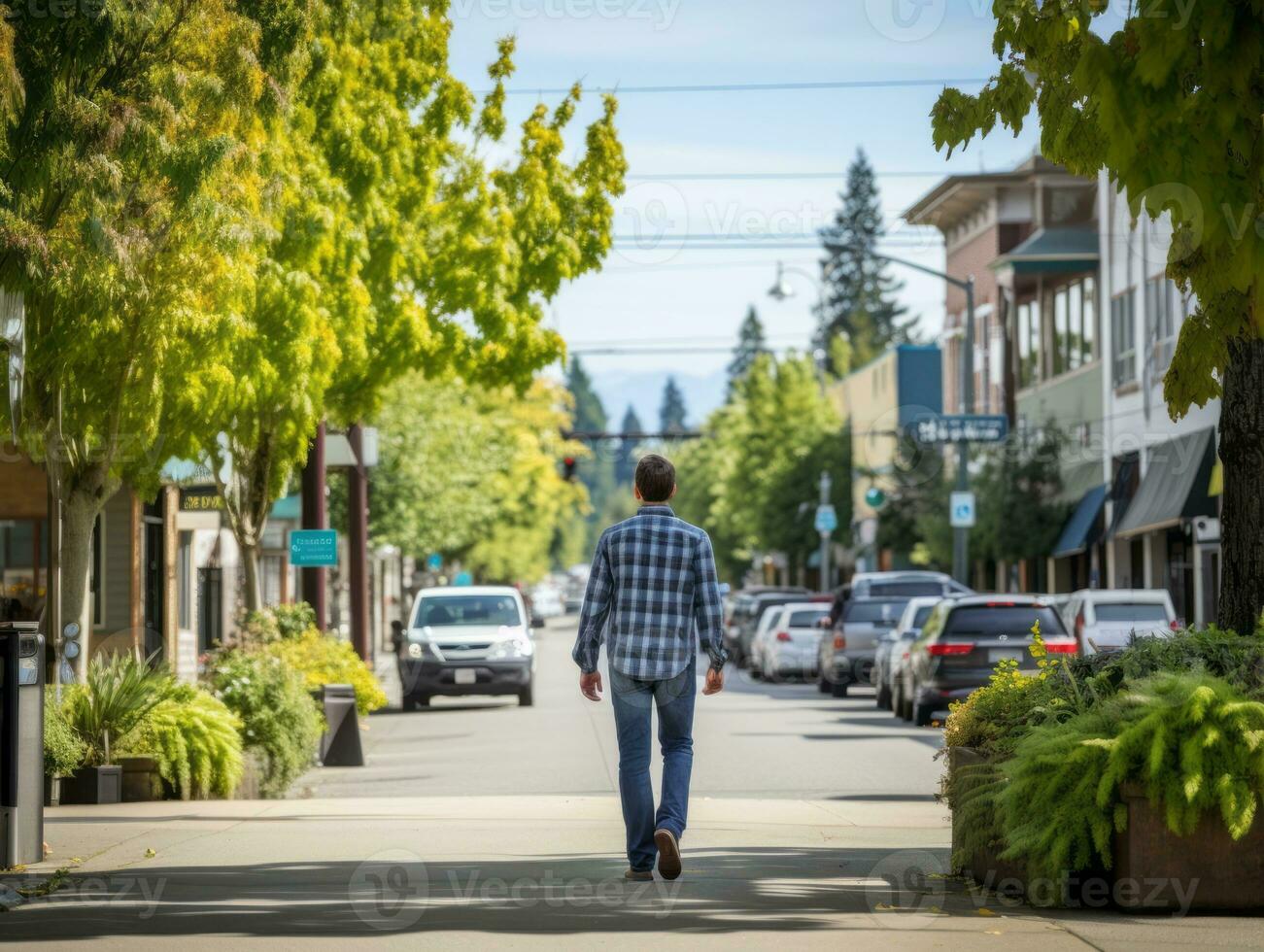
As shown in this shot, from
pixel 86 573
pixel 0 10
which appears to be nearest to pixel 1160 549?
pixel 86 573

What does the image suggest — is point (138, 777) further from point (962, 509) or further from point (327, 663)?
point (962, 509)

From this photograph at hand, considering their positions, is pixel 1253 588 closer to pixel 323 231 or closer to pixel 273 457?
pixel 323 231

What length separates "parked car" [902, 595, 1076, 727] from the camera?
23.9m

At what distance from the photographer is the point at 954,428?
131ft

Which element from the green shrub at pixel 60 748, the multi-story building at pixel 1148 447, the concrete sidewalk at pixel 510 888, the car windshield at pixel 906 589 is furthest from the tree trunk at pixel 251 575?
the multi-story building at pixel 1148 447

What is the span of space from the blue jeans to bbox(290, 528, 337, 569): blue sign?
54.4 ft

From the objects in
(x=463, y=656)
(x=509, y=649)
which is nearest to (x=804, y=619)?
(x=509, y=649)

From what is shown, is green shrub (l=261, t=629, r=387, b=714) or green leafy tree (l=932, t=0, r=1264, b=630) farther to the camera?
green shrub (l=261, t=629, r=387, b=714)

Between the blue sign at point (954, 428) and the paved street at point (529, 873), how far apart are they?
21.3m

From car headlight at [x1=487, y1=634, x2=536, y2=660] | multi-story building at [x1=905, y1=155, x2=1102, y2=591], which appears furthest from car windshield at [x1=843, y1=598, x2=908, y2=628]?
Answer: multi-story building at [x1=905, y1=155, x2=1102, y2=591]

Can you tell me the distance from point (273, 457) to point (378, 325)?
7.10 feet

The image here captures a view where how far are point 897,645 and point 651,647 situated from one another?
18713 mm

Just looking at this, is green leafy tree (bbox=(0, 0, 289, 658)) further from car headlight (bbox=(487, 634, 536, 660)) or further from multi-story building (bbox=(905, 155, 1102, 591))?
multi-story building (bbox=(905, 155, 1102, 591))

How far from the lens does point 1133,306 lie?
144 ft
